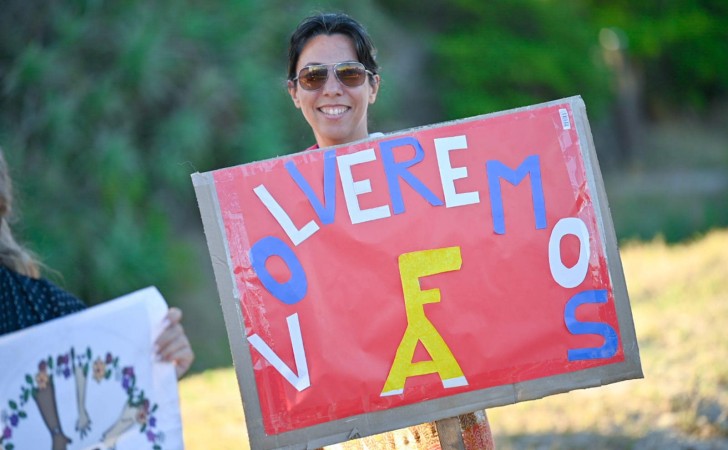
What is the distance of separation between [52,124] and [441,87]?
13.1m

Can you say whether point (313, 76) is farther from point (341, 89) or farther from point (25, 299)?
point (25, 299)

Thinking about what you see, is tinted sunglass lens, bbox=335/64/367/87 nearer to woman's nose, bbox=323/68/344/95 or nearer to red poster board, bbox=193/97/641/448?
woman's nose, bbox=323/68/344/95

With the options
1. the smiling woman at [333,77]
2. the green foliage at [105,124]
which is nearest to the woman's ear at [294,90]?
the smiling woman at [333,77]

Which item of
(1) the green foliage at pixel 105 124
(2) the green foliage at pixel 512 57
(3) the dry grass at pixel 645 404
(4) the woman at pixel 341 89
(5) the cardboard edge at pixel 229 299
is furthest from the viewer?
(2) the green foliage at pixel 512 57

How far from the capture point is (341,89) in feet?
7.98

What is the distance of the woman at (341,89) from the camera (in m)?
2.40

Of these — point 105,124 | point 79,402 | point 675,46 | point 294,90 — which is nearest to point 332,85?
point 294,90

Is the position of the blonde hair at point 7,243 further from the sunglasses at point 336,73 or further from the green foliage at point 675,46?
the green foliage at point 675,46

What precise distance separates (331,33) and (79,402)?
1.39 metres

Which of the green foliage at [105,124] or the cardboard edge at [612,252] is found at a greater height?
the green foliage at [105,124]

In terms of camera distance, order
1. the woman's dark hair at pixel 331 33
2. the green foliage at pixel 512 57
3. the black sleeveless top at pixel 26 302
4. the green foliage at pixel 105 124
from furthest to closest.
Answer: the green foliage at pixel 512 57
the green foliage at pixel 105 124
the black sleeveless top at pixel 26 302
the woman's dark hair at pixel 331 33

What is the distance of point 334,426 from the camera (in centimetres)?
226

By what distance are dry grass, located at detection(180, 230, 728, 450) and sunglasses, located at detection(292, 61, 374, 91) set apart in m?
2.79

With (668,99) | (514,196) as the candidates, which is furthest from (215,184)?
(668,99)
